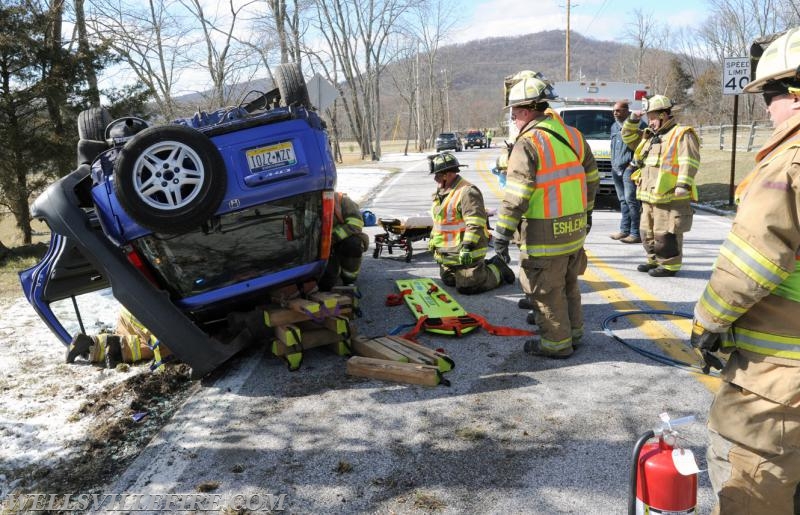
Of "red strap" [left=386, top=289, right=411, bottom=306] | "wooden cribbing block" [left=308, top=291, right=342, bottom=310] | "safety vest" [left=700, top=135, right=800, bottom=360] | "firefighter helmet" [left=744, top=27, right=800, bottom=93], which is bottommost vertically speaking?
"red strap" [left=386, top=289, right=411, bottom=306]

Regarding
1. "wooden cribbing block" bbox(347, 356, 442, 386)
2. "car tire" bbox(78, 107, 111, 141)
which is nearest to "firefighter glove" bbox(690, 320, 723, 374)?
"wooden cribbing block" bbox(347, 356, 442, 386)

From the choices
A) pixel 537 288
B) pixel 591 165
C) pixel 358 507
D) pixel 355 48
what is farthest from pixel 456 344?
pixel 355 48

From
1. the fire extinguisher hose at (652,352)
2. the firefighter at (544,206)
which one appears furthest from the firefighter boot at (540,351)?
the fire extinguisher hose at (652,352)

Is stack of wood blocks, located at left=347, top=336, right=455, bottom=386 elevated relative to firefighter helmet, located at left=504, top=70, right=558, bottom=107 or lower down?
lower down

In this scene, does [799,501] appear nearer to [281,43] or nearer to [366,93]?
[281,43]

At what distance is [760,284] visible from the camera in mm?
1989

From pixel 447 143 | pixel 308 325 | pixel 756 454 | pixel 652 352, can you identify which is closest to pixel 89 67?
pixel 308 325

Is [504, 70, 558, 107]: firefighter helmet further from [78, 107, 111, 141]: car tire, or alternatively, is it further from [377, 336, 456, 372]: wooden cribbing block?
[78, 107, 111, 141]: car tire

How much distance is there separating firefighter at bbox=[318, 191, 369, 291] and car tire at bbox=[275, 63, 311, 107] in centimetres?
100

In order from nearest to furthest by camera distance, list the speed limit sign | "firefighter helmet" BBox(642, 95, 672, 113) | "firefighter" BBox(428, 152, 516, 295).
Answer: "firefighter" BBox(428, 152, 516, 295) < "firefighter helmet" BBox(642, 95, 672, 113) < the speed limit sign

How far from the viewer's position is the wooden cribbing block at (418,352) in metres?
4.21

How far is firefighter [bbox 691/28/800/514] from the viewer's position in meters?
1.95

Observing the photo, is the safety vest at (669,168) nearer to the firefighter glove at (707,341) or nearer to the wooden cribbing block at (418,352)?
the wooden cribbing block at (418,352)

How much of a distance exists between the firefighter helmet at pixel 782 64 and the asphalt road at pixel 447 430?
5.92 ft
